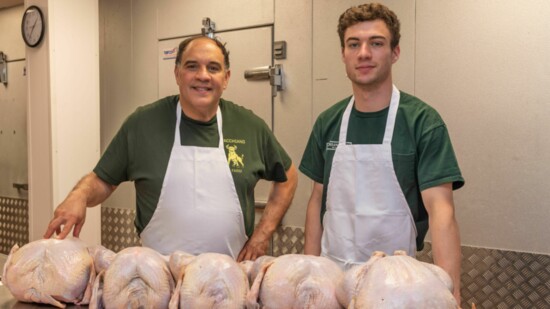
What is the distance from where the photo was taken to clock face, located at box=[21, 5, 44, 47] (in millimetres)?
3584

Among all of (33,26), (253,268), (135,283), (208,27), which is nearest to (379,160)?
(253,268)

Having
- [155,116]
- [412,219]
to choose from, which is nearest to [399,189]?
[412,219]

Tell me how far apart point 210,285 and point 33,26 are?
2.92 m

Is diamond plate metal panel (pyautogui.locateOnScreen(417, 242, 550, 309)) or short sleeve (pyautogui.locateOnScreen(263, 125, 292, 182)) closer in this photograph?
short sleeve (pyautogui.locateOnScreen(263, 125, 292, 182))

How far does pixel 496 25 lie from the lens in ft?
9.11

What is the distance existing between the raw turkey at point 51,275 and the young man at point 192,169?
547mm

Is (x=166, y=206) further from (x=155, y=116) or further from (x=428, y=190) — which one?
(x=428, y=190)

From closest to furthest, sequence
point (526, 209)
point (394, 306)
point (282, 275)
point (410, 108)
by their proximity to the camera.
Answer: point (394, 306)
point (282, 275)
point (410, 108)
point (526, 209)

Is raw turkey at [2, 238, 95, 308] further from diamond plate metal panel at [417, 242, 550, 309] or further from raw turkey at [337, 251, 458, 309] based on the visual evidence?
diamond plate metal panel at [417, 242, 550, 309]

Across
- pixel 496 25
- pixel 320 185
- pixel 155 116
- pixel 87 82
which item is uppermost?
pixel 496 25

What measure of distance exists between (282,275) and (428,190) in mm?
694

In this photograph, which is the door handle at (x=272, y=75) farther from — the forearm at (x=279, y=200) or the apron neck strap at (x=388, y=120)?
the apron neck strap at (x=388, y=120)

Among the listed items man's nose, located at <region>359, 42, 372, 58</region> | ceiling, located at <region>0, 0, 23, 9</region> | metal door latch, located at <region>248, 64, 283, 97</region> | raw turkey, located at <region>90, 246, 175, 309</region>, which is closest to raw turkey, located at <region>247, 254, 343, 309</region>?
raw turkey, located at <region>90, 246, 175, 309</region>

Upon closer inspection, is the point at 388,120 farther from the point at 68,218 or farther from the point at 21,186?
the point at 21,186
